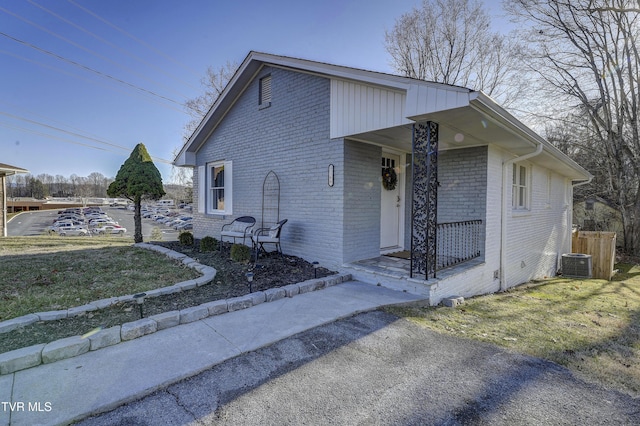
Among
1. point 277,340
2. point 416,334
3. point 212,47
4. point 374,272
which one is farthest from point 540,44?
point 277,340

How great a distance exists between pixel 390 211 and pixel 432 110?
325 cm

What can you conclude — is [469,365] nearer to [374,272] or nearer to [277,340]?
[277,340]

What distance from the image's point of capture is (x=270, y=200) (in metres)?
7.27

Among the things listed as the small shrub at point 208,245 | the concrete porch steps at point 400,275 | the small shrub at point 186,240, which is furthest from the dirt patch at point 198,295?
the small shrub at point 186,240

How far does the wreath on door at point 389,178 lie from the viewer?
6736 millimetres

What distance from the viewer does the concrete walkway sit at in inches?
82.3

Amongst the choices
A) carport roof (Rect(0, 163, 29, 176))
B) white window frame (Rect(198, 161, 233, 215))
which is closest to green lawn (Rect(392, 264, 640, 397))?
white window frame (Rect(198, 161, 233, 215))

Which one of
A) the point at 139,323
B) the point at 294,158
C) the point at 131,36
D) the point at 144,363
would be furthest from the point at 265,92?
the point at 131,36

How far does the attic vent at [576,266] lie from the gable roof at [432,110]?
3.66 m

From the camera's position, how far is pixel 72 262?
6211mm

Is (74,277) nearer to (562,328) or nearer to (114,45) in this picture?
(562,328)

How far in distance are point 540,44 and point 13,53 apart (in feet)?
72.6

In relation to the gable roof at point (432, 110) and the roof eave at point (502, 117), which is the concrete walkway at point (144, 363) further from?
the roof eave at point (502, 117)

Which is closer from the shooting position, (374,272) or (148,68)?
(374,272)
